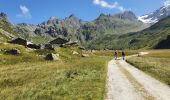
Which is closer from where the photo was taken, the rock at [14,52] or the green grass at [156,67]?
the green grass at [156,67]

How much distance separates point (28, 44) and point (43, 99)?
101 m

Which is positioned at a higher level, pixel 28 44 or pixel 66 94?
pixel 28 44

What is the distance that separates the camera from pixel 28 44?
406 feet

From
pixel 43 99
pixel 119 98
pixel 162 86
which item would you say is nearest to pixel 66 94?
pixel 43 99

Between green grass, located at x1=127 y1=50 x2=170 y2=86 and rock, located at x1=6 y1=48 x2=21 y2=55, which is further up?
rock, located at x1=6 y1=48 x2=21 y2=55

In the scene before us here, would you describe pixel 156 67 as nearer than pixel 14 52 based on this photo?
Yes

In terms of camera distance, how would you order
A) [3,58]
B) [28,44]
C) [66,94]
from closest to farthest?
[66,94], [3,58], [28,44]

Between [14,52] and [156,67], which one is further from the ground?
[14,52]

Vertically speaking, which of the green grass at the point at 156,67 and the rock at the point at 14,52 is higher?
the rock at the point at 14,52

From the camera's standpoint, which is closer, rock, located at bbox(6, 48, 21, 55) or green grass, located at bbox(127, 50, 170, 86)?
green grass, located at bbox(127, 50, 170, 86)

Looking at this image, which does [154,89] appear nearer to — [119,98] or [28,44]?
[119,98]

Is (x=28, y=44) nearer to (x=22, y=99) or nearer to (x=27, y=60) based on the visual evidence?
(x=27, y=60)

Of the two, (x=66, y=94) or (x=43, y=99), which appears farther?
(x=66, y=94)

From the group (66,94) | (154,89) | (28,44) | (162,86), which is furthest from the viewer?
(28,44)
